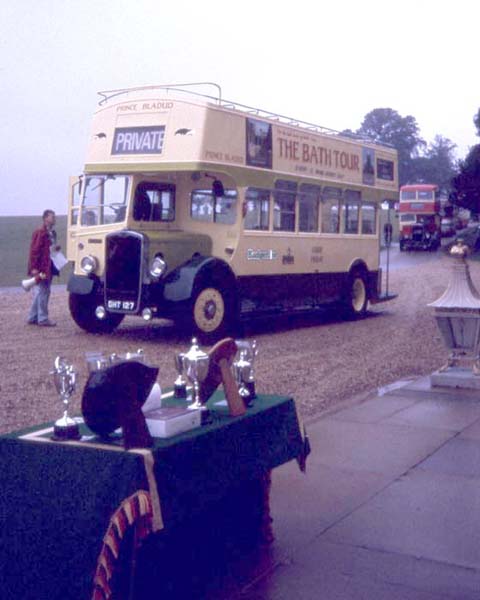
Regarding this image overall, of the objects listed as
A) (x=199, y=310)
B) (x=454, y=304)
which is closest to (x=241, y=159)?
(x=199, y=310)

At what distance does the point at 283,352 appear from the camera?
13969 mm

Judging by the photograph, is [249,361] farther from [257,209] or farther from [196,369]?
[257,209]

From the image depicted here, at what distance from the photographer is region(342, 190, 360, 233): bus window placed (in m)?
18.7

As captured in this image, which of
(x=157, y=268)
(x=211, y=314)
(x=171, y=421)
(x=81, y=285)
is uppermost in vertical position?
(x=157, y=268)

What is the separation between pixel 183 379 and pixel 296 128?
1214 cm

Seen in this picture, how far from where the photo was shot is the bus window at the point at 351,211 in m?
18.7

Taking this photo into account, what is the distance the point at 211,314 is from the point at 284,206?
302 centimetres

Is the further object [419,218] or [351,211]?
[419,218]

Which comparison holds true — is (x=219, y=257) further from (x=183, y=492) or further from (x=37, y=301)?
(x=183, y=492)

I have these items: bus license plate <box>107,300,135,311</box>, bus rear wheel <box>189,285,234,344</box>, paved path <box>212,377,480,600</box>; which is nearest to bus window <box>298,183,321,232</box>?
bus rear wheel <box>189,285,234,344</box>

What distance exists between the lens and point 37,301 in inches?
653

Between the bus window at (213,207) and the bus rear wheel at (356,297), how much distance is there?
4195 mm

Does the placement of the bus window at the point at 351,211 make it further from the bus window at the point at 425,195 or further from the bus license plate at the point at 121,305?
the bus window at the point at 425,195

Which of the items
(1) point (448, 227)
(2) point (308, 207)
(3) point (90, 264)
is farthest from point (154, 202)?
(1) point (448, 227)
